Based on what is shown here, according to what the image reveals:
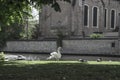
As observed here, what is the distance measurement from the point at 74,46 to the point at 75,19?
11.1 metres

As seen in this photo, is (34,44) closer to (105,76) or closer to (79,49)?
(79,49)

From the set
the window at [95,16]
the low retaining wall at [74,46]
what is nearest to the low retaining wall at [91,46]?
the low retaining wall at [74,46]

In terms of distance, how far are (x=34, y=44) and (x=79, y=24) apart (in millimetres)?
10919

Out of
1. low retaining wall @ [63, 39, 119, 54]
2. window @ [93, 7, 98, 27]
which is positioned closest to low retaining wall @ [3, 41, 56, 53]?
low retaining wall @ [63, 39, 119, 54]

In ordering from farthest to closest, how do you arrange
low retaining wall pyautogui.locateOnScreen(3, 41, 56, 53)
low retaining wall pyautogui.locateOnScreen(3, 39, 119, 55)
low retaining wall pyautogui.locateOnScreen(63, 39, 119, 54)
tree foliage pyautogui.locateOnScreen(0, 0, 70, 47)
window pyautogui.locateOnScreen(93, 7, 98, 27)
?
window pyautogui.locateOnScreen(93, 7, 98, 27)
low retaining wall pyautogui.locateOnScreen(3, 41, 56, 53)
low retaining wall pyautogui.locateOnScreen(3, 39, 119, 55)
low retaining wall pyautogui.locateOnScreen(63, 39, 119, 54)
tree foliage pyautogui.locateOnScreen(0, 0, 70, 47)

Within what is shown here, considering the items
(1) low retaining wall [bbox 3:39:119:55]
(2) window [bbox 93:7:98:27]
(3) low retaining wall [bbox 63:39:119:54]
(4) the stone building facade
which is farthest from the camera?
(2) window [bbox 93:7:98:27]

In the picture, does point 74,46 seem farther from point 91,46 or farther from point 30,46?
point 30,46

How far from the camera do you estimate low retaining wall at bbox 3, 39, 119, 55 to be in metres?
53.0

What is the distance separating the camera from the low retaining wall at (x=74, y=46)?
2085 inches

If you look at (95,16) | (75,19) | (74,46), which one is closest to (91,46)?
(74,46)

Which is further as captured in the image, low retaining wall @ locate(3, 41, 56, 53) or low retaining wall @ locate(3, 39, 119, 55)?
low retaining wall @ locate(3, 41, 56, 53)

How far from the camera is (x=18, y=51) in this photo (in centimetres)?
6203

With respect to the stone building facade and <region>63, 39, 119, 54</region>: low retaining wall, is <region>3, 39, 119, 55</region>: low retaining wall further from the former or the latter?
the stone building facade

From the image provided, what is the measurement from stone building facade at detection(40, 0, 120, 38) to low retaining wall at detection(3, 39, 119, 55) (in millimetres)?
6211
